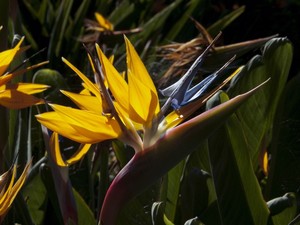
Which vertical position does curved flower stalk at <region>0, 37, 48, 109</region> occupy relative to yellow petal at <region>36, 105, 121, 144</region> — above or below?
above

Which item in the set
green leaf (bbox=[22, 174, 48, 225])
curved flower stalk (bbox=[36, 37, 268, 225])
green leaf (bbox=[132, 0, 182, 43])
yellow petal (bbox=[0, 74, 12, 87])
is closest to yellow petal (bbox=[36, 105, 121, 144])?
curved flower stalk (bbox=[36, 37, 268, 225])

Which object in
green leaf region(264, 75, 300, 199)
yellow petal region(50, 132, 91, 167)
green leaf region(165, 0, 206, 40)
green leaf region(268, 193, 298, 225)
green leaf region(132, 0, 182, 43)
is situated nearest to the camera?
yellow petal region(50, 132, 91, 167)

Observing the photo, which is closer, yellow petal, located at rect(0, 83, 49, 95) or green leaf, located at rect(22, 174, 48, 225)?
yellow petal, located at rect(0, 83, 49, 95)

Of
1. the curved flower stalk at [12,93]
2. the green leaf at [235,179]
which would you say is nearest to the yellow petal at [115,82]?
the curved flower stalk at [12,93]

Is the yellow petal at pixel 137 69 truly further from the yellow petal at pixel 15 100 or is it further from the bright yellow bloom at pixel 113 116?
the yellow petal at pixel 15 100

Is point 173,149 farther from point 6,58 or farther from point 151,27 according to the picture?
point 151,27

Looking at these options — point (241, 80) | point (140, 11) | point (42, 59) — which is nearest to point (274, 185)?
point (241, 80)

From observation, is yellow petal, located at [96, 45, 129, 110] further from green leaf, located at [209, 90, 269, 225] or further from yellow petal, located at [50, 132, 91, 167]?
green leaf, located at [209, 90, 269, 225]

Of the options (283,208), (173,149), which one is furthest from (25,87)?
(283,208)
